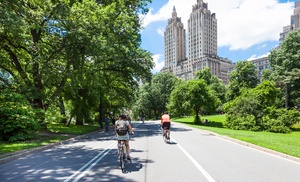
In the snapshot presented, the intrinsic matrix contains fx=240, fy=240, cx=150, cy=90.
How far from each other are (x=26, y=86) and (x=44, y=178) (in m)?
13.7

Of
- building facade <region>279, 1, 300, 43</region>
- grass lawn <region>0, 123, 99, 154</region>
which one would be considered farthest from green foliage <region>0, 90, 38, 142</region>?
building facade <region>279, 1, 300, 43</region>

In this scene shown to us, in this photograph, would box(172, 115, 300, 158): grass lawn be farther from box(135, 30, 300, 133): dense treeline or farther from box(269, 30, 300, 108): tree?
box(269, 30, 300, 108): tree

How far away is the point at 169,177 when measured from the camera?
6293 millimetres

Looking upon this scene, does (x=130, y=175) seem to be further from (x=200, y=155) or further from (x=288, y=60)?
(x=288, y=60)

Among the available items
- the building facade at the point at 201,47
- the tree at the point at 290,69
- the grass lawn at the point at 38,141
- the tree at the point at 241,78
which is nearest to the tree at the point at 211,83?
the tree at the point at 241,78

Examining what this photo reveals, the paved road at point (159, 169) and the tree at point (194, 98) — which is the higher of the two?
the tree at point (194, 98)

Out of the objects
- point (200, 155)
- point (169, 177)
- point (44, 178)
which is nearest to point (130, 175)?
point (169, 177)

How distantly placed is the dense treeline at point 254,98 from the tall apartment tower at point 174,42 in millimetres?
108130

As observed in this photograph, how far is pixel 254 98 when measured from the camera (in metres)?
40.2

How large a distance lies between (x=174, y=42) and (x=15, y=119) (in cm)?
17086

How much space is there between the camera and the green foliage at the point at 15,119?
1465cm

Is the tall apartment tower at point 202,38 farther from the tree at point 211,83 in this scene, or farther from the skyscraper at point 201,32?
the tree at point 211,83

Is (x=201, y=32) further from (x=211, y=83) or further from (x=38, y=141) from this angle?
(x=38, y=141)

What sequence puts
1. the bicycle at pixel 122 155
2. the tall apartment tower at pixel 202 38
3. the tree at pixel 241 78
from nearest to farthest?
the bicycle at pixel 122 155, the tree at pixel 241 78, the tall apartment tower at pixel 202 38
